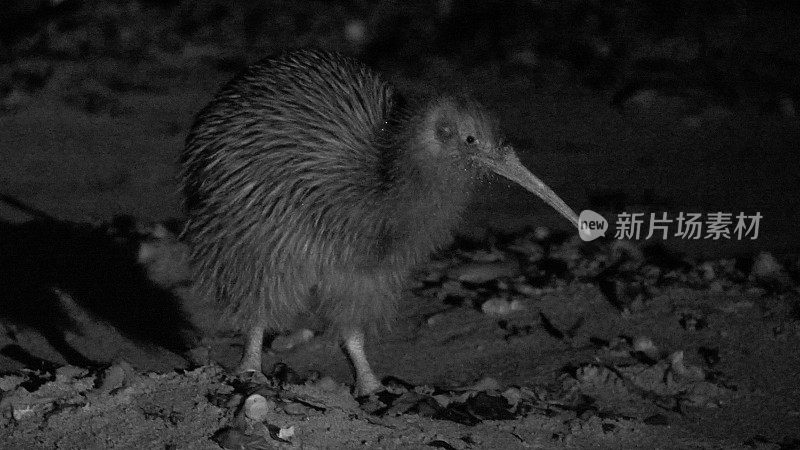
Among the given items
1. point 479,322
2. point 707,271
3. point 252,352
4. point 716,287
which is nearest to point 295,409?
point 252,352

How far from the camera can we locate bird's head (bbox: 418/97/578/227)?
448 centimetres

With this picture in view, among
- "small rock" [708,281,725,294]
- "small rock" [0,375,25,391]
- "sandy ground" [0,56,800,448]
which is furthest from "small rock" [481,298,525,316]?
"small rock" [0,375,25,391]

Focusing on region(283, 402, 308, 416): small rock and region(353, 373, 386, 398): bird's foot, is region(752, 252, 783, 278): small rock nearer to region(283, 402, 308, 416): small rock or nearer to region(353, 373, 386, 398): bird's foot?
region(353, 373, 386, 398): bird's foot

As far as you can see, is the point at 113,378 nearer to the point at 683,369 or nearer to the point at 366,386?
the point at 366,386

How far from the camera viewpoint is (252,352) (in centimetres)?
503

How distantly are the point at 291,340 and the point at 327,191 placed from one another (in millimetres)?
1096

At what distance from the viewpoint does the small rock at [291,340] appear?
5.45 metres

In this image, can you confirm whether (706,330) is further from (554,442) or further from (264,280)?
(264,280)

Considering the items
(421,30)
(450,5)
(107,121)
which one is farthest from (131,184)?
(450,5)

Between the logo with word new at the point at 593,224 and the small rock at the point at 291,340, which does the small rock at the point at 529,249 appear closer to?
the logo with word new at the point at 593,224

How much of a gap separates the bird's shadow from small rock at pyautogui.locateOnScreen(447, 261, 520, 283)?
1.39m

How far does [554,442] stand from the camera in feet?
14.3

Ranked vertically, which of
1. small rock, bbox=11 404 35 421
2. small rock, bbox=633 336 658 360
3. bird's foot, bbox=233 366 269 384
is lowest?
small rock, bbox=11 404 35 421

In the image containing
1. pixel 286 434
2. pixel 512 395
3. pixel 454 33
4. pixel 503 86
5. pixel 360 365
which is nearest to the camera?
pixel 286 434
